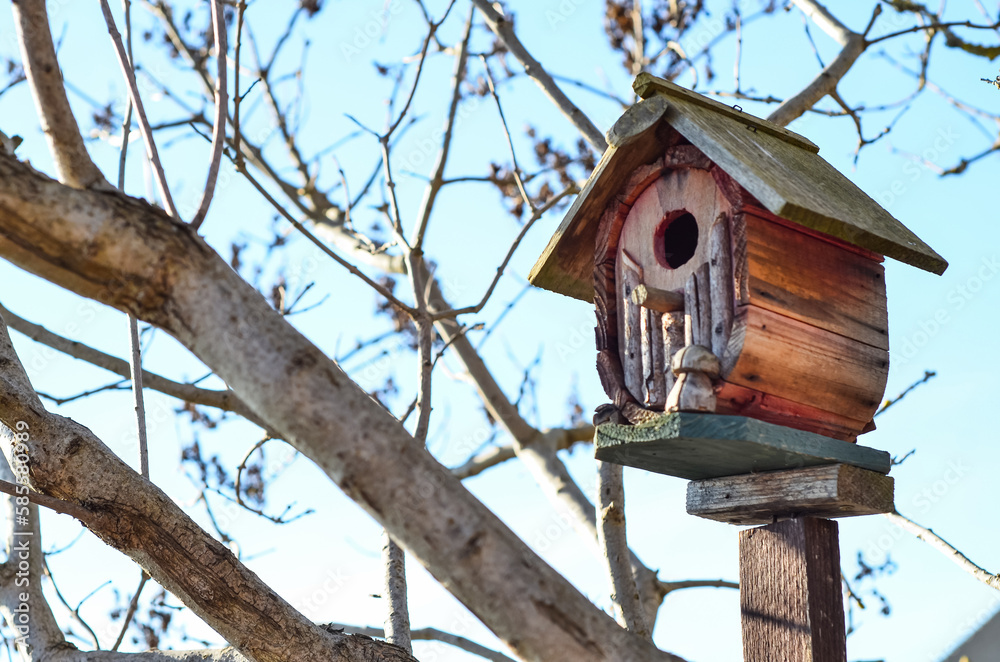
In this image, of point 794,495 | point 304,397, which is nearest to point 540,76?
point 794,495

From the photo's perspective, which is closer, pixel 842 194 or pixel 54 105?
pixel 54 105

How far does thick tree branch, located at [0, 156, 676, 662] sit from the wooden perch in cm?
89

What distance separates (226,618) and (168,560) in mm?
191

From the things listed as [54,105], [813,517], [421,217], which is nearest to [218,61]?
[54,105]

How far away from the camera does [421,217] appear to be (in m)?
3.53

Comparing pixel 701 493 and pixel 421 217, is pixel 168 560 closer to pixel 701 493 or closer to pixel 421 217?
pixel 701 493

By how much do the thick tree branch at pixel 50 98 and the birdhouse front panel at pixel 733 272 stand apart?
3.93ft

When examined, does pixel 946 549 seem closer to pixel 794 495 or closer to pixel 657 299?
pixel 794 495

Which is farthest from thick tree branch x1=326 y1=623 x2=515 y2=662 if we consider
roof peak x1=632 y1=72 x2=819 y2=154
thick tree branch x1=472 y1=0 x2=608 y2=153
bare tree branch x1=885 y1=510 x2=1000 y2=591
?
roof peak x1=632 y1=72 x2=819 y2=154

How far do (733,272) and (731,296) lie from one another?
6 cm

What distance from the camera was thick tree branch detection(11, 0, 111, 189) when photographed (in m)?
1.41

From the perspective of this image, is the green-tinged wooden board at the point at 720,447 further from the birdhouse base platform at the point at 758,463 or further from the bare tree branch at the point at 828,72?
the bare tree branch at the point at 828,72

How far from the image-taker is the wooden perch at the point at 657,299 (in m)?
2.07

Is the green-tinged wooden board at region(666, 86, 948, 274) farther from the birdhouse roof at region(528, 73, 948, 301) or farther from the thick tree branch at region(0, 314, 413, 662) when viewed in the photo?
the thick tree branch at region(0, 314, 413, 662)
